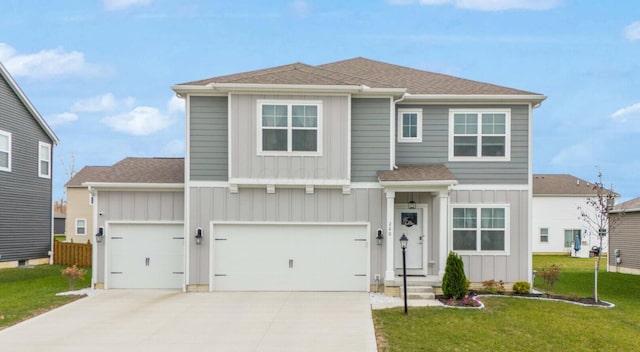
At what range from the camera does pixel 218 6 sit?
1505 centimetres

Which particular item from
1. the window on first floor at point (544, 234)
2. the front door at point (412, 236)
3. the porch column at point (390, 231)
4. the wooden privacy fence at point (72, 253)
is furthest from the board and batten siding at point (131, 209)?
the window on first floor at point (544, 234)

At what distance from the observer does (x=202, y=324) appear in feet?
36.0

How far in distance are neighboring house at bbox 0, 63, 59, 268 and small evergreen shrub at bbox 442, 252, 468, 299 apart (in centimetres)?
1729

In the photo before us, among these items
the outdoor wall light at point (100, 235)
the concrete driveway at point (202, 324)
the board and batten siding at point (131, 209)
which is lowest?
the concrete driveway at point (202, 324)

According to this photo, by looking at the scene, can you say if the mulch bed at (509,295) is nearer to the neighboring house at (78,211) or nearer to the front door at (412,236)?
the front door at (412,236)

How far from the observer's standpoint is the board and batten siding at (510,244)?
15469 millimetres

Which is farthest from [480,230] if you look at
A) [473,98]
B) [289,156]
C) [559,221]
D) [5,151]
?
[559,221]

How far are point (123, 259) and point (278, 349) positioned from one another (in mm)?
8139

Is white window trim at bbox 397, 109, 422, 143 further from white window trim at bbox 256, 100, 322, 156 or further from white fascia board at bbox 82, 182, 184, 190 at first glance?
white fascia board at bbox 82, 182, 184, 190

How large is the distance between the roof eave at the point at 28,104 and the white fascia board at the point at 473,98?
15.7m

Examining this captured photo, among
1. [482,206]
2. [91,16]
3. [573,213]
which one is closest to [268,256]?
[482,206]

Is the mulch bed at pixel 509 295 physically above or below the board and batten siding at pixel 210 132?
below

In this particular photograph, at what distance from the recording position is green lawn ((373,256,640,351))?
9289 millimetres

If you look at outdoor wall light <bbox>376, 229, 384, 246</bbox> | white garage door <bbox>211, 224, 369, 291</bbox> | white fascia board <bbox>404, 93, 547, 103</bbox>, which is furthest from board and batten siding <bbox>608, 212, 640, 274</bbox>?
white garage door <bbox>211, 224, 369, 291</bbox>
